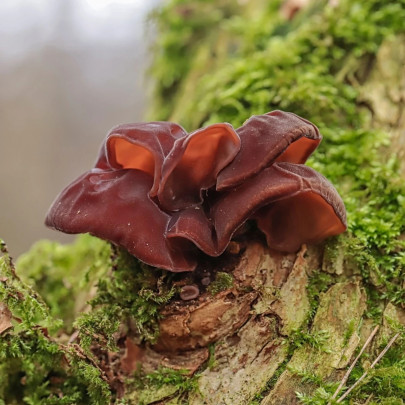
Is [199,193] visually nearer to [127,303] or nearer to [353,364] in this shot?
[127,303]

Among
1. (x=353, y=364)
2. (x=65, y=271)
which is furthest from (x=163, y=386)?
(x=65, y=271)

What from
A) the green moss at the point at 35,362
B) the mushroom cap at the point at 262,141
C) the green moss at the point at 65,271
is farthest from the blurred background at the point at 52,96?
the mushroom cap at the point at 262,141

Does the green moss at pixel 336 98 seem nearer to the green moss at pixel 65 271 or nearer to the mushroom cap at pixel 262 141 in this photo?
the mushroom cap at pixel 262 141

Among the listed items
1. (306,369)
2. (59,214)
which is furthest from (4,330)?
(306,369)

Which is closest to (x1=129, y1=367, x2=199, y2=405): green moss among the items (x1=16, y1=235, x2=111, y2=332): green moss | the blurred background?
(x1=16, y1=235, x2=111, y2=332): green moss

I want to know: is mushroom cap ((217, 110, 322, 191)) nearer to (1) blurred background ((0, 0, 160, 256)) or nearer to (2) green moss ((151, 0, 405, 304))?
(2) green moss ((151, 0, 405, 304))

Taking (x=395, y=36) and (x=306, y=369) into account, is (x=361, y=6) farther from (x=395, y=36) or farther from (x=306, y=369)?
(x=306, y=369)
